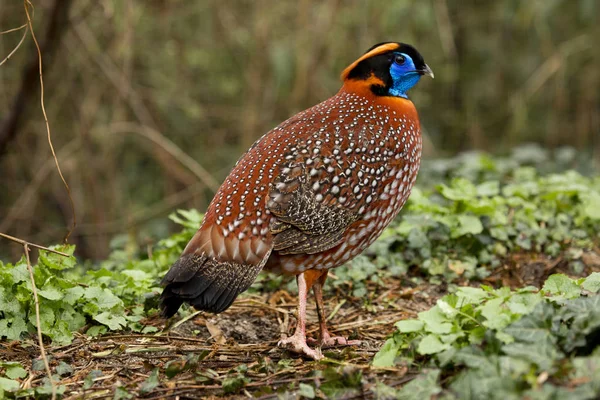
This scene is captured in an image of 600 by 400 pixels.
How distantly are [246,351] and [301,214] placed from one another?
0.83 metres

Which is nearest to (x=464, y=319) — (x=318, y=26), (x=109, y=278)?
(x=109, y=278)

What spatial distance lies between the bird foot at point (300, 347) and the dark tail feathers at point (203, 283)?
425 mm

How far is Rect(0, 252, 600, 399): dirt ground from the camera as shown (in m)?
3.54

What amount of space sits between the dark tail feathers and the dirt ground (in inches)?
10.8

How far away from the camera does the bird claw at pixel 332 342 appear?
4.46m

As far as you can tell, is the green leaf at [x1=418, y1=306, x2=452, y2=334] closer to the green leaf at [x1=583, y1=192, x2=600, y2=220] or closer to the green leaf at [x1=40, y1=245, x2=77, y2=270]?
the green leaf at [x1=40, y1=245, x2=77, y2=270]

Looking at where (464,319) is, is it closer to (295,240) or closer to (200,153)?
(295,240)

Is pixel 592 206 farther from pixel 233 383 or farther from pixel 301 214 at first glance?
pixel 233 383

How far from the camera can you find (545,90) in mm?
11734

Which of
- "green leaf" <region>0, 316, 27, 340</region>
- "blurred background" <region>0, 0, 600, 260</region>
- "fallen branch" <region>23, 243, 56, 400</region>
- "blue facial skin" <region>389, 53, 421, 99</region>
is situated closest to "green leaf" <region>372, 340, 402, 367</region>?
"fallen branch" <region>23, 243, 56, 400</region>

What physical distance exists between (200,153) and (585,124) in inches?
237

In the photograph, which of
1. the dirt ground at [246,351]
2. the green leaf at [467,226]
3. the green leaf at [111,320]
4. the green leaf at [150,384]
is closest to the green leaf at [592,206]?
the dirt ground at [246,351]

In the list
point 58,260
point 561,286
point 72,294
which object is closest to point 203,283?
point 72,294

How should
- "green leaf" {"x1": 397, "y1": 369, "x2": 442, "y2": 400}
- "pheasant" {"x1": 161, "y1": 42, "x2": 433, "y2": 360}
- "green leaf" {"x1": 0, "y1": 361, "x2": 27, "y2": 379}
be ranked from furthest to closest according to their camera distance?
1. "pheasant" {"x1": 161, "y1": 42, "x2": 433, "y2": 360}
2. "green leaf" {"x1": 0, "y1": 361, "x2": 27, "y2": 379}
3. "green leaf" {"x1": 397, "y1": 369, "x2": 442, "y2": 400}
